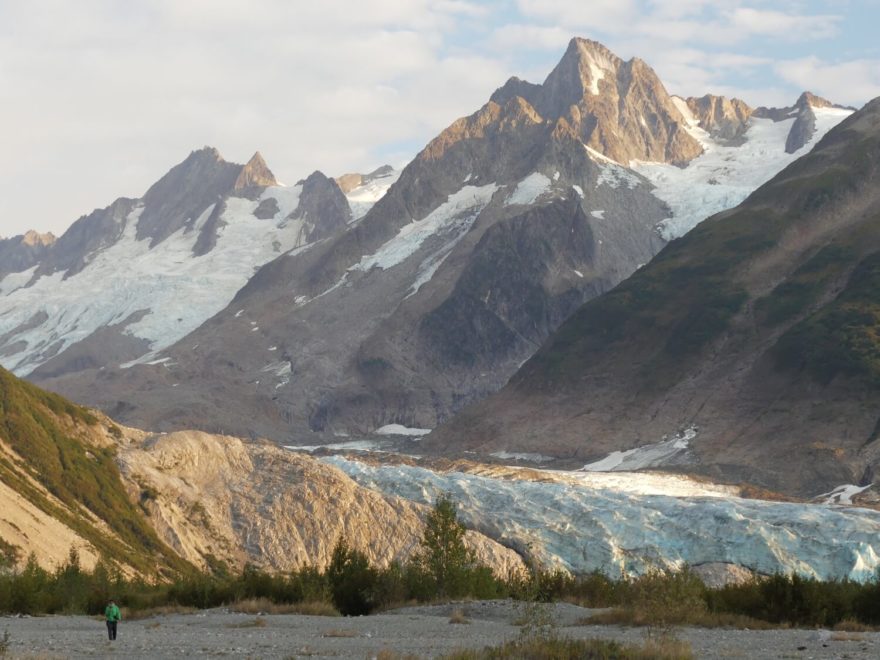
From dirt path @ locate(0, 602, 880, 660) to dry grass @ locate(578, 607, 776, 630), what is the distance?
2.15 ft

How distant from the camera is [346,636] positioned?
40375 mm

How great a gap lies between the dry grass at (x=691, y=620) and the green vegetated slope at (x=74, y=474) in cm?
5066

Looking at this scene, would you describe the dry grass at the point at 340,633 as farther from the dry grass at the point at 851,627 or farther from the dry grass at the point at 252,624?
the dry grass at the point at 851,627

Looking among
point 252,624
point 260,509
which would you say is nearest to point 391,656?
point 252,624

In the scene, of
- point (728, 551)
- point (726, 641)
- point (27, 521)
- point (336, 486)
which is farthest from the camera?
point (728, 551)

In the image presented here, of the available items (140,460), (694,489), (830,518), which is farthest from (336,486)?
(694,489)

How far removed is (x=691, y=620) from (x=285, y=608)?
16.3m

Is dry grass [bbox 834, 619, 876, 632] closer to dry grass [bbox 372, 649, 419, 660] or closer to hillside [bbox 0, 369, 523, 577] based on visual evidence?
dry grass [bbox 372, 649, 419, 660]

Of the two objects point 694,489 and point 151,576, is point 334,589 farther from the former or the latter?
point 694,489

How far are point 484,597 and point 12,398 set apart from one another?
63.0m

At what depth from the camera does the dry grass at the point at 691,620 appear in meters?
41.3

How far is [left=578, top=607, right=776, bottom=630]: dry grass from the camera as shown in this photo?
1625 inches

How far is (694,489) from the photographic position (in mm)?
190750

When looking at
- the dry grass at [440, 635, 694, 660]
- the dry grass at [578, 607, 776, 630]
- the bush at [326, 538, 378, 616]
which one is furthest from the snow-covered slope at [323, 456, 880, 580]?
the dry grass at [440, 635, 694, 660]
